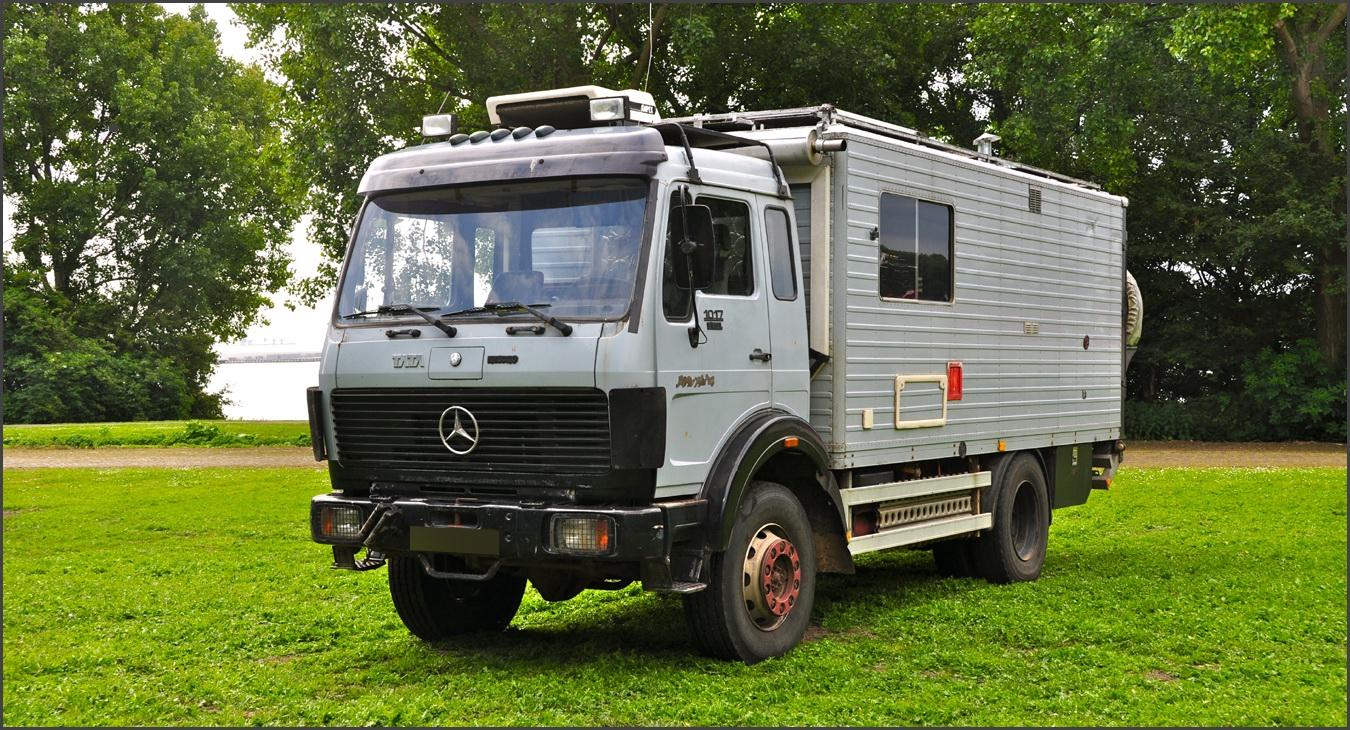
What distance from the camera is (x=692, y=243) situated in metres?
7.78

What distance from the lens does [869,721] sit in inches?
276

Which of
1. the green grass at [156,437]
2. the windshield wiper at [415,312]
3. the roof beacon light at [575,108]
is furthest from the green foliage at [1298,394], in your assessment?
the windshield wiper at [415,312]

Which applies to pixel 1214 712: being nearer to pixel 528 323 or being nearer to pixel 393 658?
pixel 528 323

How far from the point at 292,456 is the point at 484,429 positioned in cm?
1851

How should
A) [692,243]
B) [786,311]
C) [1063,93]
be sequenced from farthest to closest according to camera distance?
1. [1063,93]
2. [786,311]
3. [692,243]

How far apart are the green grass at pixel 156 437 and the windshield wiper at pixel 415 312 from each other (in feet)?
67.6

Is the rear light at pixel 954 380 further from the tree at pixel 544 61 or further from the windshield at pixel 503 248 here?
the tree at pixel 544 61

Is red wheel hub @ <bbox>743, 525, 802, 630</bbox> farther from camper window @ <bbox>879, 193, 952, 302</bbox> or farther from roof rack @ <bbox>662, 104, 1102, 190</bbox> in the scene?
roof rack @ <bbox>662, 104, 1102, 190</bbox>

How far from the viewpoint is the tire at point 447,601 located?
352 inches

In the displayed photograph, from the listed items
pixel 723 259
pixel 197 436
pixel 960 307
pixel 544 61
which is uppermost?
pixel 544 61

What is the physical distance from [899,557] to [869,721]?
6.63 m

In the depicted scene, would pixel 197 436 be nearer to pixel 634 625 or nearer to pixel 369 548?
pixel 634 625

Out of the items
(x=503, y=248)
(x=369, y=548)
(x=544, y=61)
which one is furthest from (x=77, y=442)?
(x=503, y=248)

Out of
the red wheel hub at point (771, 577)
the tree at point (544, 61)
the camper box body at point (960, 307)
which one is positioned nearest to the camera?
the red wheel hub at point (771, 577)
